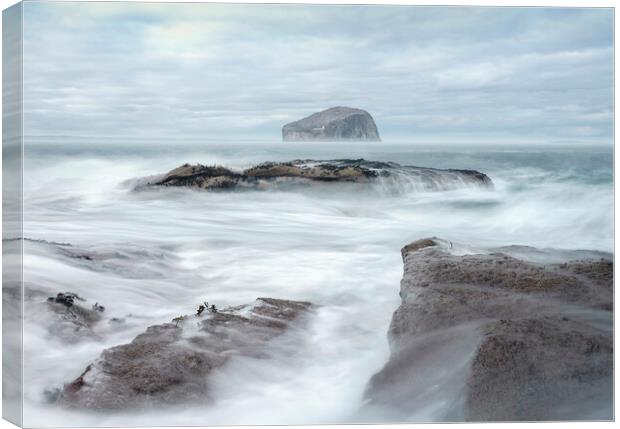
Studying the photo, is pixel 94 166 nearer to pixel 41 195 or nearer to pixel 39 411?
pixel 41 195

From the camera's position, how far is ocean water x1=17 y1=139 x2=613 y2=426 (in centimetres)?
495

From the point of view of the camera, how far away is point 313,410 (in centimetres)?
496

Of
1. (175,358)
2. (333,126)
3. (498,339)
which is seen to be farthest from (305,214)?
(498,339)

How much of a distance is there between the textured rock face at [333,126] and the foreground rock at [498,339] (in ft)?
2.68

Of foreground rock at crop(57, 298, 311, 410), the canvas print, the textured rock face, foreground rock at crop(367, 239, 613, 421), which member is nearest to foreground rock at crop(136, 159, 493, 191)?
the canvas print

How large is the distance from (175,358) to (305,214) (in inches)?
51.3

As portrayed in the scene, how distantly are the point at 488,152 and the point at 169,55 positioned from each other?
7.31ft

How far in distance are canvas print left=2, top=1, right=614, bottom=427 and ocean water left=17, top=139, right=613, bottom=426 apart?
14mm

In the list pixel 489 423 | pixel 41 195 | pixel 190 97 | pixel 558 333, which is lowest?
pixel 489 423

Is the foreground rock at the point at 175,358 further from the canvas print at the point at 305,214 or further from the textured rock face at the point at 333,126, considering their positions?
the textured rock face at the point at 333,126

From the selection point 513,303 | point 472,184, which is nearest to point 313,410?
point 513,303

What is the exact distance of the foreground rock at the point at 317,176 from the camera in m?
5.46

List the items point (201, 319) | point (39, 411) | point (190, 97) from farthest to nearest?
point (190, 97), point (201, 319), point (39, 411)


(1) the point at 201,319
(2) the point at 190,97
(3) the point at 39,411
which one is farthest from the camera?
(2) the point at 190,97
